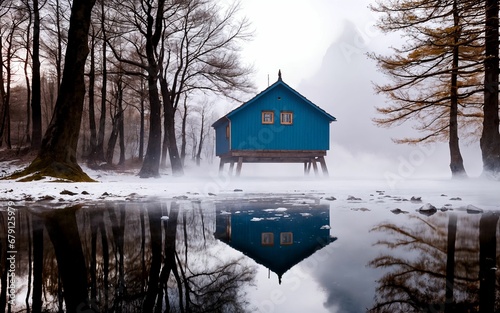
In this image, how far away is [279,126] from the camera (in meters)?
21.2

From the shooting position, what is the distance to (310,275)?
2.82m

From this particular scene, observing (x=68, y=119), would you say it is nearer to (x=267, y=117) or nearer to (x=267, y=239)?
(x=267, y=239)

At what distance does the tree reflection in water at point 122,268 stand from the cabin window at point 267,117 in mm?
16384

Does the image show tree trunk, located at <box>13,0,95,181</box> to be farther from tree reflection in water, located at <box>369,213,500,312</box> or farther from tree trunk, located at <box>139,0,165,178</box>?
tree reflection in water, located at <box>369,213,500,312</box>

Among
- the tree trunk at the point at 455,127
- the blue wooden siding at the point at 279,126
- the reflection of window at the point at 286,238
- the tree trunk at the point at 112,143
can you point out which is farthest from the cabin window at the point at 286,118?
the tree trunk at the point at 112,143

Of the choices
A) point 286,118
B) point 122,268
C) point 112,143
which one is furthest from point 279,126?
point 112,143

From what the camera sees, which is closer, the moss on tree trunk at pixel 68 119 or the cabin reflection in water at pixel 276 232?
the cabin reflection in water at pixel 276 232

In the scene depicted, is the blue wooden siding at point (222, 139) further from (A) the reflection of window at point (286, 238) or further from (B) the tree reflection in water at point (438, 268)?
(B) the tree reflection in water at point (438, 268)

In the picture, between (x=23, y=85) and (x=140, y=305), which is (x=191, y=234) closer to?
(x=140, y=305)

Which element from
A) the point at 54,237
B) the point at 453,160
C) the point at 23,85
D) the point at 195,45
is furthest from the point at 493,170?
the point at 23,85

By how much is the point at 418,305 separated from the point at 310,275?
0.88 meters

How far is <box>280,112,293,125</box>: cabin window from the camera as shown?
21.3 metres

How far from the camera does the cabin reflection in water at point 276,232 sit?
3410mm

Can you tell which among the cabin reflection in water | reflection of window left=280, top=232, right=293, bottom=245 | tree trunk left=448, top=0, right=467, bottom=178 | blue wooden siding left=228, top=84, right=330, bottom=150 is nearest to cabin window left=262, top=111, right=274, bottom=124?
blue wooden siding left=228, top=84, right=330, bottom=150
